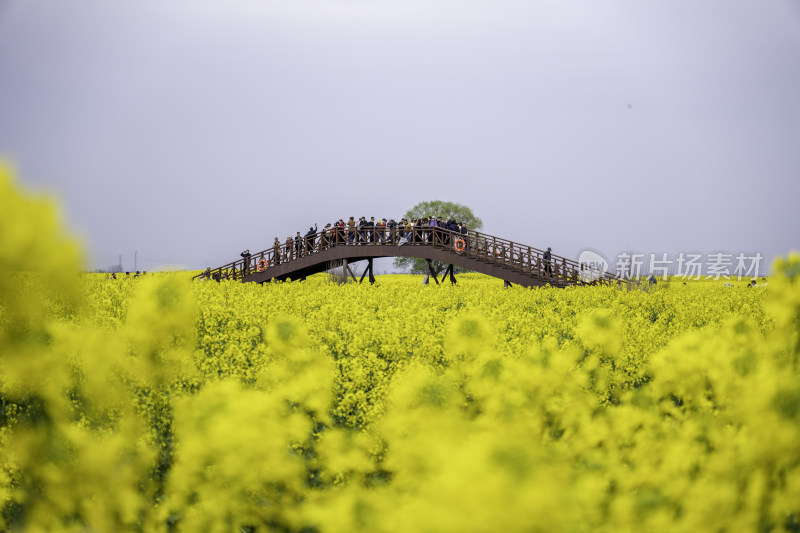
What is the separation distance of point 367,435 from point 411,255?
1961 centimetres

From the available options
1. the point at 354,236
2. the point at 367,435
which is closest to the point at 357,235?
the point at 354,236

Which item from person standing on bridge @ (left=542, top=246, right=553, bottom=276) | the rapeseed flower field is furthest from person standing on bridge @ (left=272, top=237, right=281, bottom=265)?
the rapeseed flower field

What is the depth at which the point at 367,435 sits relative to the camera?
18.9 ft

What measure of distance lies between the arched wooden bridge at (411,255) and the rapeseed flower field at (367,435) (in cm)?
1511

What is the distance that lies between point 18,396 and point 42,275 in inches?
168

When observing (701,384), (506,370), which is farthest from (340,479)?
(701,384)

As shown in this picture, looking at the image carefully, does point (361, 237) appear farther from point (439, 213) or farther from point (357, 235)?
point (439, 213)

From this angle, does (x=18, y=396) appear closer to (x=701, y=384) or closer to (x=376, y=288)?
(x=701, y=384)

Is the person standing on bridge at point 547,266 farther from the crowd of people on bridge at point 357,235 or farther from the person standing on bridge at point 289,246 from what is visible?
the person standing on bridge at point 289,246

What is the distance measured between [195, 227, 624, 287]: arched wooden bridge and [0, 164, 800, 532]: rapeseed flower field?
15109mm

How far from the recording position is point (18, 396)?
23.5 ft

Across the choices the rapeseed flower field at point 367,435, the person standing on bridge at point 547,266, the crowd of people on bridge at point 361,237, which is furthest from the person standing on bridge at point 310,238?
the rapeseed flower field at point 367,435

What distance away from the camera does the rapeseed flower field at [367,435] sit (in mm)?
2889

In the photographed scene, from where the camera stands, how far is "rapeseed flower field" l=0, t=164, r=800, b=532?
2.89 m
